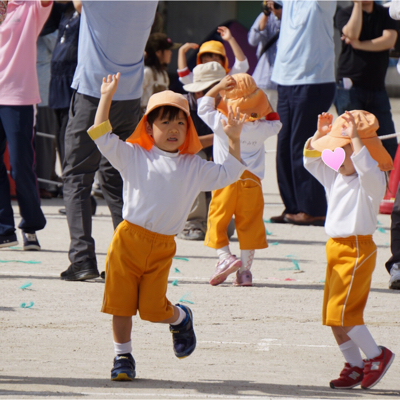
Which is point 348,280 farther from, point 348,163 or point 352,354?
point 348,163

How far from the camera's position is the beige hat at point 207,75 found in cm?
642

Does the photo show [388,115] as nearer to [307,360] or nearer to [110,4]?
[110,4]

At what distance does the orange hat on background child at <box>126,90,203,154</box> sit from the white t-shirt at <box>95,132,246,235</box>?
46 mm

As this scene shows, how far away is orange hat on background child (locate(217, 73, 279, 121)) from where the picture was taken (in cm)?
548

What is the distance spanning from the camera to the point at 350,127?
3600 mm

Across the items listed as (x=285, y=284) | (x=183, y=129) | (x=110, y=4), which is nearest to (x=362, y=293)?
(x=183, y=129)

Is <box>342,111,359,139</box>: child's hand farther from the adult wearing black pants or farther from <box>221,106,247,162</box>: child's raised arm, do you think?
the adult wearing black pants

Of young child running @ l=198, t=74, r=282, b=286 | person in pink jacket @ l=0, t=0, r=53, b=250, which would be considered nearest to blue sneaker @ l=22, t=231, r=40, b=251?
person in pink jacket @ l=0, t=0, r=53, b=250

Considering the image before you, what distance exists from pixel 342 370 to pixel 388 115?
4976 mm

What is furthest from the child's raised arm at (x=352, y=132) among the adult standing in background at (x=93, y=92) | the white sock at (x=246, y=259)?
the adult standing in background at (x=93, y=92)

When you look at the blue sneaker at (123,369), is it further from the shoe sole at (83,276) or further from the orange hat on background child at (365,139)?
the shoe sole at (83,276)

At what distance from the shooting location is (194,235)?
6.99 meters

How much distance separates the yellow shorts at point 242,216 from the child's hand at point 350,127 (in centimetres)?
181

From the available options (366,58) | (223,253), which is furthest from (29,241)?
(366,58)
